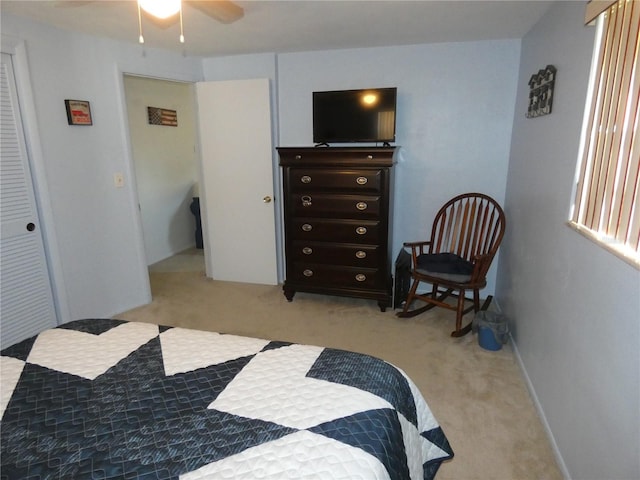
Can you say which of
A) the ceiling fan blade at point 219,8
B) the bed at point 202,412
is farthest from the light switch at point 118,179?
the bed at point 202,412

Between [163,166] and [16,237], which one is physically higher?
[163,166]

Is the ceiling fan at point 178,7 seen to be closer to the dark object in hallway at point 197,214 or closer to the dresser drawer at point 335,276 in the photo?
the dresser drawer at point 335,276

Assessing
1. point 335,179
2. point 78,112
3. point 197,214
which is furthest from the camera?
point 197,214

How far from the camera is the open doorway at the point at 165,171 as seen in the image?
169 inches

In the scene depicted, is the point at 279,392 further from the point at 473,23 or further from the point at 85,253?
the point at 473,23

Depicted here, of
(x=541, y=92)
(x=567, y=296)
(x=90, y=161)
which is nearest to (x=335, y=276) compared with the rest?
(x=567, y=296)

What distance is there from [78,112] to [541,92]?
3.11m

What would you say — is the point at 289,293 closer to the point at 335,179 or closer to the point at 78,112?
the point at 335,179

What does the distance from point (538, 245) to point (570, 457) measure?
3.62 feet

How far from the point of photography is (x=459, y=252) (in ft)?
10.4

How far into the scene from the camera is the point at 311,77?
3.42 metres

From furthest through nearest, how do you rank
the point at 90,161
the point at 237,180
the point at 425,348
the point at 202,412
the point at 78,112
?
1. the point at 237,180
2. the point at 90,161
3. the point at 78,112
4. the point at 425,348
5. the point at 202,412

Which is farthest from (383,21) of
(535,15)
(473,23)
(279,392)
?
(279,392)

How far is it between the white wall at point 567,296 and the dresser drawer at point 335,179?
1.06 metres
